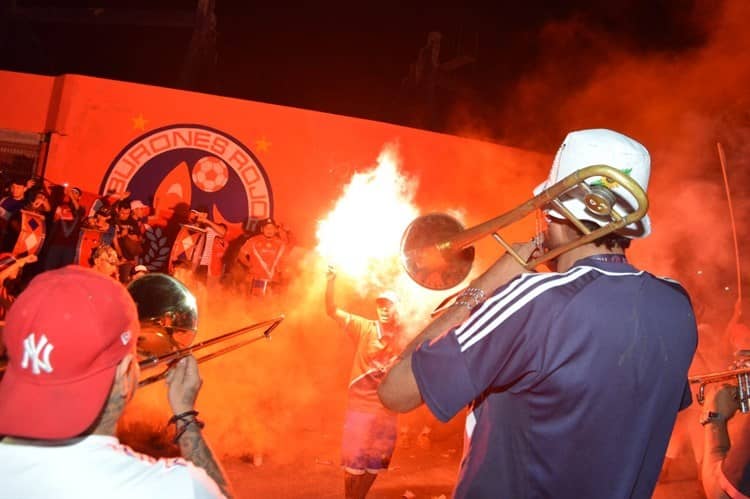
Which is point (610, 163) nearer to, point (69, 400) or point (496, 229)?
point (496, 229)

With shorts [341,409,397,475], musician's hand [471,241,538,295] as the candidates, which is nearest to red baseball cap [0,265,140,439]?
musician's hand [471,241,538,295]

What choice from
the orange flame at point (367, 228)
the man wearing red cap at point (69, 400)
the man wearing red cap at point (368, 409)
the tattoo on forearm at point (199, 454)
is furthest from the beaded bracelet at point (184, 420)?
the orange flame at point (367, 228)

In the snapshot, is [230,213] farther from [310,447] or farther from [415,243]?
[415,243]

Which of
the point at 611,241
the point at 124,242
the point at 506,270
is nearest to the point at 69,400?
the point at 506,270

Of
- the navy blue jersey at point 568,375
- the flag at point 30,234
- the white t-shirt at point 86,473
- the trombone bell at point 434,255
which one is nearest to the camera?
the white t-shirt at point 86,473

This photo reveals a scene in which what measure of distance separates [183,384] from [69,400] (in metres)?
0.62

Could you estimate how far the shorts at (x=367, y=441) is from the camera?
6047 millimetres

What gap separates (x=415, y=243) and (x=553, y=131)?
1085 centimetres

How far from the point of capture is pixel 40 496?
1.31 meters

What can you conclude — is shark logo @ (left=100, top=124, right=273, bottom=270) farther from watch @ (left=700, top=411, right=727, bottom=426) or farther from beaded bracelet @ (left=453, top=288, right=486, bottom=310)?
beaded bracelet @ (left=453, top=288, right=486, bottom=310)

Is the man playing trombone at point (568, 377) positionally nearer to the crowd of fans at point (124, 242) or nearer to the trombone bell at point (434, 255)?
the trombone bell at point (434, 255)

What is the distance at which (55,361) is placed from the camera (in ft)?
4.49

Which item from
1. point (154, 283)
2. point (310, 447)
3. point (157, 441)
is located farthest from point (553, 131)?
point (154, 283)

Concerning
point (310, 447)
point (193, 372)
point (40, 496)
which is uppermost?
point (193, 372)
